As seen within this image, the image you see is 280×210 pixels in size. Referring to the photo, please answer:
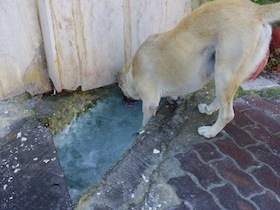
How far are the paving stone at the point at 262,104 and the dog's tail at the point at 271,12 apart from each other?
4.31 feet

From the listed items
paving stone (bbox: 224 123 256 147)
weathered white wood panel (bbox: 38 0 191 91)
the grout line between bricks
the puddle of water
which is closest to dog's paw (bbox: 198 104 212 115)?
paving stone (bbox: 224 123 256 147)

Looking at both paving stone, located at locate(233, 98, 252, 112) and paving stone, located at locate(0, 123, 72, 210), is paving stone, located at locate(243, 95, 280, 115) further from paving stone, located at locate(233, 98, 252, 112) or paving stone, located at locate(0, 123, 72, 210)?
paving stone, located at locate(0, 123, 72, 210)

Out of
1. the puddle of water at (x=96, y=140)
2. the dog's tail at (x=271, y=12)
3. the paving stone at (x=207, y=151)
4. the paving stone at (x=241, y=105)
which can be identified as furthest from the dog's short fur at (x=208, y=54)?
the puddle of water at (x=96, y=140)

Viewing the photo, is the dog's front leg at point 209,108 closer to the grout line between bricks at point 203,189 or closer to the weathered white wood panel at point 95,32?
the grout line between bricks at point 203,189

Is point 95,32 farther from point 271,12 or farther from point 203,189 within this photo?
point 203,189

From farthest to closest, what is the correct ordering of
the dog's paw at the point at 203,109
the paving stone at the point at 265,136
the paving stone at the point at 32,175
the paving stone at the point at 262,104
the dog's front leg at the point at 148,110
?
the paving stone at the point at 262,104 → the dog's paw at the point at 203,109 → the dog's front leg at the point at 148,110 → the paving stone at the point at 265,136 → the paving stone at the point at 32,175

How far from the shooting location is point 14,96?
382 cm

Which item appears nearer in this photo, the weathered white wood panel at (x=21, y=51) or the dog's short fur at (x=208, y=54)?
the dog's short fur at (x=208, y=54)

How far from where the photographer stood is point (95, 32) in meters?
3.70

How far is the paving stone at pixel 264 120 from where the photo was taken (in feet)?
11.5

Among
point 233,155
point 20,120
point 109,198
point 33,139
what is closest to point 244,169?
point 233,155

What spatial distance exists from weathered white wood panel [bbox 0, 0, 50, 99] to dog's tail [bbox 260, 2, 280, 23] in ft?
7.05

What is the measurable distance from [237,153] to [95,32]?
1912 millimetres

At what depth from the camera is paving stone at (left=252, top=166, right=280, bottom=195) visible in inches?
114
